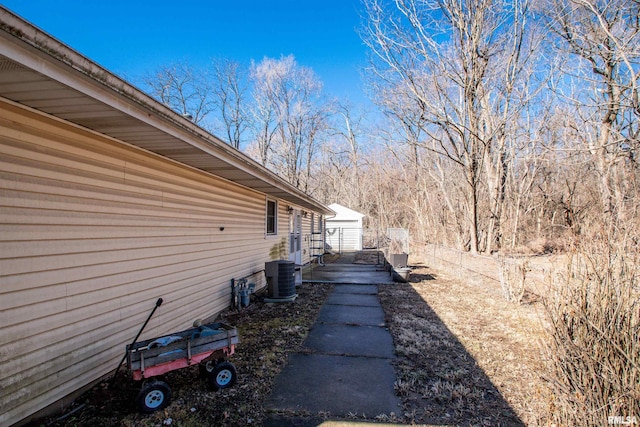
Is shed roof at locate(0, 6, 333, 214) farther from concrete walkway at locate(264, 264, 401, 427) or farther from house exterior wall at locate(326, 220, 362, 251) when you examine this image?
house exterior wall at locate(326, 220, 362, 251)

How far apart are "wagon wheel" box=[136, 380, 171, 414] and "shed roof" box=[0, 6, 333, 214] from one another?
2292 millimetres

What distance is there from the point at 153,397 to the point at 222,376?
0.63m

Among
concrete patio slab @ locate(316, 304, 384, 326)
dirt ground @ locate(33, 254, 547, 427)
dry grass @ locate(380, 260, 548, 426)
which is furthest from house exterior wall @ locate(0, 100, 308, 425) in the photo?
dry grass @ locate(380, 260, 548, 426)

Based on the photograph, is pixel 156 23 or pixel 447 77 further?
pixel 156 23

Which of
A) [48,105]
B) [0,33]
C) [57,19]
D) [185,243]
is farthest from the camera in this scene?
[57,19]

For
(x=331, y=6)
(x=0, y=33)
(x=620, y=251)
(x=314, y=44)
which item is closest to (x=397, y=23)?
(x=331, y=6)

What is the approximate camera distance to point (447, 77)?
1092 centimetres

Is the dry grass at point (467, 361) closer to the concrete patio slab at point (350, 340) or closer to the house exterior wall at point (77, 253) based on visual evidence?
the concrete patio slab at point (350, 340)

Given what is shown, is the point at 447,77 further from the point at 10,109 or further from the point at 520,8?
the point at 10,109

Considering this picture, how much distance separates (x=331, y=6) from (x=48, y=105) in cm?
1418

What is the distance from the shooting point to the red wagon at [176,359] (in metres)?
2.84

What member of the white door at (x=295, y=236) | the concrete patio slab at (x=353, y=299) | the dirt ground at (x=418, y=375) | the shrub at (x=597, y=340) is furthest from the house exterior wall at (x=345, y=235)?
the shrub at (x=597, y=340)

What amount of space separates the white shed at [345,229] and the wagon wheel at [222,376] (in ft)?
61.1

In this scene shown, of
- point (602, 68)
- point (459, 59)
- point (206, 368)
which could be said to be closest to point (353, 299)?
point (206, 368)
